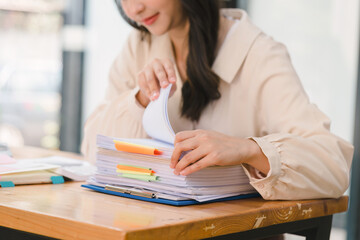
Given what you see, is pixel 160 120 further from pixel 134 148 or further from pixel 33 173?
pixel 33 173

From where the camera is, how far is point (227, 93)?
1.47 metres

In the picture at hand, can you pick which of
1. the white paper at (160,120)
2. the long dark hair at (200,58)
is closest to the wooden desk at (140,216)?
the white paper at (160,120)

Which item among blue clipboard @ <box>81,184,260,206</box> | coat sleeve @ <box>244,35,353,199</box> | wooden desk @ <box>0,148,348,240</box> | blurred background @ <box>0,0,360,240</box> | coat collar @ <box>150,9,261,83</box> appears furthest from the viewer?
blurred background @ <box>0,0,360,240</box>

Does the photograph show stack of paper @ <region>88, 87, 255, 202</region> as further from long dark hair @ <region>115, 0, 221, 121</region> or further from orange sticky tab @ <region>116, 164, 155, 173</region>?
long dark hair @ <region>115, 0, 221, 121</region>

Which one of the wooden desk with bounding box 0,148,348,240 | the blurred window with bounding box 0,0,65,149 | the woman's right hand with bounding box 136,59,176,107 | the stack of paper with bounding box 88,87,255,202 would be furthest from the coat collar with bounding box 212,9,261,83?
the blurred window with bounding box 0,0,65,149

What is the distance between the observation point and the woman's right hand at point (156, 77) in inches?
46.6

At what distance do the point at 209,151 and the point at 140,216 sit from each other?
0.20 m

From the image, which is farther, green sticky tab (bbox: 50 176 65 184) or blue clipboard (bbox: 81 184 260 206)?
green sticky tab (bbox: 50 176 65 184)

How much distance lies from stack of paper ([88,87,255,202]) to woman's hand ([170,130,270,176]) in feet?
0.08

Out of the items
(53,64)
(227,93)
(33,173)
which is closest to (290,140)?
(227,93)

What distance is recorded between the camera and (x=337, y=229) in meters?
3.29

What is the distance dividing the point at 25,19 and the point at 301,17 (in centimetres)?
233

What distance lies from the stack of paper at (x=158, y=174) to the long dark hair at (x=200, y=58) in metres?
0.36

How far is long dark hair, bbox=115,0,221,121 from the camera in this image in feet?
4.75
